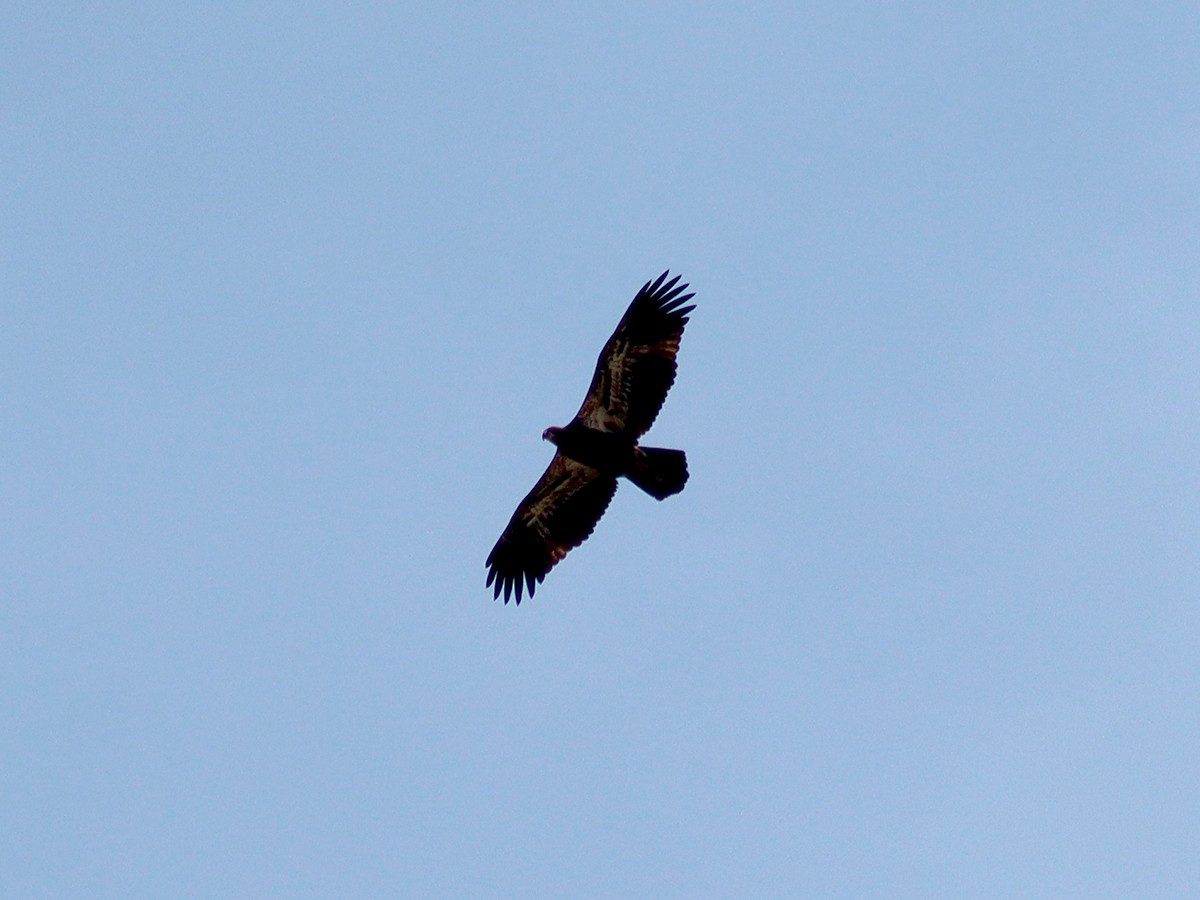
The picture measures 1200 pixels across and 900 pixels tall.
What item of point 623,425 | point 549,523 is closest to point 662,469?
point 623,425

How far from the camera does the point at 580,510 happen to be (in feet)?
77.6

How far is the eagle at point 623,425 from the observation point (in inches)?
880

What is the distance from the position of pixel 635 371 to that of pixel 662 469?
4.79 feet

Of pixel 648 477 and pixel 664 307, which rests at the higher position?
pixel 664 307

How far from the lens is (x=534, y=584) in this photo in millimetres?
23844

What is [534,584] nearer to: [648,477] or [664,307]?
[648,477]

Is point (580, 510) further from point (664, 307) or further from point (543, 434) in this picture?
point (664, 307)

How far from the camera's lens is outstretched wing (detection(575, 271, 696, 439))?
74.4 feet

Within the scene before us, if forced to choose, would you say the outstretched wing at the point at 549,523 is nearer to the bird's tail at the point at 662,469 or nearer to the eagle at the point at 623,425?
the eagle at the point at 623,425

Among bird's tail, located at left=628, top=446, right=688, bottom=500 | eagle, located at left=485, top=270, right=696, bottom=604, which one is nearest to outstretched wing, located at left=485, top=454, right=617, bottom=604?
eagle, located at left=485, top=270, right=696, bottom=604

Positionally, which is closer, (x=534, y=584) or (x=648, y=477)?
(x=648, y=477)

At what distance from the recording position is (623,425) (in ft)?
74.7

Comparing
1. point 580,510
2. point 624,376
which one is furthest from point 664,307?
point 580,510

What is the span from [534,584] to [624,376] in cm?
328
